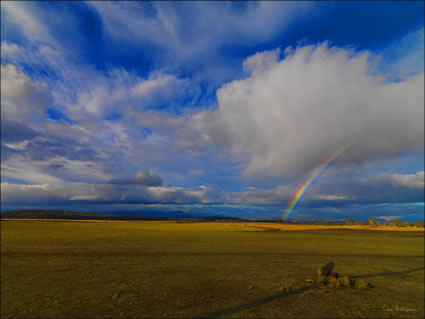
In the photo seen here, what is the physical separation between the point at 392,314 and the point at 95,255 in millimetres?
37568

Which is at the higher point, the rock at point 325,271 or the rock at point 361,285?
the rock at point 325,271

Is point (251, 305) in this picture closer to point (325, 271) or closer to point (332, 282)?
point (332, 282)

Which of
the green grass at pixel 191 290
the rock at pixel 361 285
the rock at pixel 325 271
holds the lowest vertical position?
the green grass at pixel 191 290

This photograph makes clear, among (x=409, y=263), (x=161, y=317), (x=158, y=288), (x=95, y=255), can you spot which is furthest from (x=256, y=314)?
(x=409, y=263)

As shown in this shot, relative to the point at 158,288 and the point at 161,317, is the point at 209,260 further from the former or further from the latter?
the point at 161,317

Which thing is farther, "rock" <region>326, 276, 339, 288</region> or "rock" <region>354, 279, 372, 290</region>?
"rock" <region>326, 276, 339, 288</region>

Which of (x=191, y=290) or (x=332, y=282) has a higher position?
(x=332, y=282)

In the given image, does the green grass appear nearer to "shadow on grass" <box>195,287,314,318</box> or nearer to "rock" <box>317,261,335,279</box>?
"shadow on grass" <box>195,287,314,318</box>

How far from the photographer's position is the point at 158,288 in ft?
74.1

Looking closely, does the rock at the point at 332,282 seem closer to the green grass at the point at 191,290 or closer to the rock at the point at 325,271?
the green grass at the point at 191,290

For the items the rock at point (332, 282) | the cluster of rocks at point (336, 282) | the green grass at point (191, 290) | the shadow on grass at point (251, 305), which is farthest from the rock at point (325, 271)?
the shadow on grass at point (251, 305)

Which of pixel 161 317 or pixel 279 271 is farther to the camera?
pixel 279 271

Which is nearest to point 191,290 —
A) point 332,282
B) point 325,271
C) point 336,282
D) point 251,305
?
point 251,305

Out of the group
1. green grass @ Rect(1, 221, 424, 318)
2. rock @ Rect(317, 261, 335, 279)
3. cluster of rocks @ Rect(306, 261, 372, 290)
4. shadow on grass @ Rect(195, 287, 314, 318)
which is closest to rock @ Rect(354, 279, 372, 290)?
cluster of rocks @ Rect(306, 261, 372, 290)
